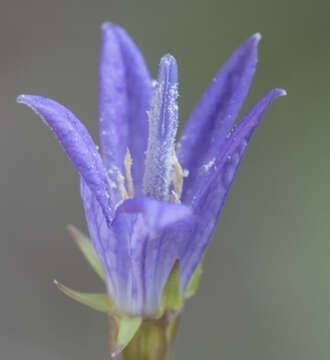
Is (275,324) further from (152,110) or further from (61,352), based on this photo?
(152,110)

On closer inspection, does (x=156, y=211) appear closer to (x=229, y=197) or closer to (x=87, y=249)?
(x=87, y=249)

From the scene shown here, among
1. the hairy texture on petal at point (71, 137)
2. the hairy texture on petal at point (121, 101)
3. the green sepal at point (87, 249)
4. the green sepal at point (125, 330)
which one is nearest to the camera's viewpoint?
the hairy texture on petal at point (71, 137)

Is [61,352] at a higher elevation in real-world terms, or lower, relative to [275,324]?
lower

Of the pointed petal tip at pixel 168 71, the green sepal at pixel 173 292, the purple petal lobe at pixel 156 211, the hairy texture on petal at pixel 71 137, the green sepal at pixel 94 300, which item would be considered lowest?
the green sepal at pixel 94 300

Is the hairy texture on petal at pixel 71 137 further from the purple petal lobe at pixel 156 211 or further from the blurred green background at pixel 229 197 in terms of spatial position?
the blurred green background at pixel 229 197

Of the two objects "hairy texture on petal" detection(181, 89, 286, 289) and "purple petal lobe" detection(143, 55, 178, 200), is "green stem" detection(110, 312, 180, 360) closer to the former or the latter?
"hairy texture on petal" detection(181, 89, 286, 289)

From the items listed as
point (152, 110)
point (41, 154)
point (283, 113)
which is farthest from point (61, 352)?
point (152, 110)

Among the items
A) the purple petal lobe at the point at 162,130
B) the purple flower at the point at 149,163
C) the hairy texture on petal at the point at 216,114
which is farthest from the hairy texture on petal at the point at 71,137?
the hairy texture on petal at the point at 216,114
